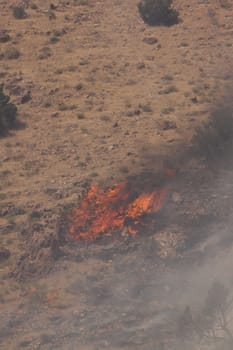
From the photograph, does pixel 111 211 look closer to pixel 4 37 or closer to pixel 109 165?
pixel 109 165

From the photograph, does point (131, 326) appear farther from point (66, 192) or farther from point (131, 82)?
point (131, 82)

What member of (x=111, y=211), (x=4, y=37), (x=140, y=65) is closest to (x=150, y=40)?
(x=140, y=65)

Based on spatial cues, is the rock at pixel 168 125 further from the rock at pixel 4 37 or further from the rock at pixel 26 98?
the rock at pixel 4 37

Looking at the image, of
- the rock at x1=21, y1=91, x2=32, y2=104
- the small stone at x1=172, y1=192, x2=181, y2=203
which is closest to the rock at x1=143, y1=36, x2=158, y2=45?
the rock at x1=21, y1=91, x2=32, y2=104

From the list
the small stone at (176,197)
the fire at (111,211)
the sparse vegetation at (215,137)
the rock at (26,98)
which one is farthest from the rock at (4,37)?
the small stone at (176,197)

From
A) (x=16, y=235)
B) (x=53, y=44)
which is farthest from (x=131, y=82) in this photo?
(x=16, y=235)

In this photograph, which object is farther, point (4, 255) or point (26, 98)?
point (26, 98)
